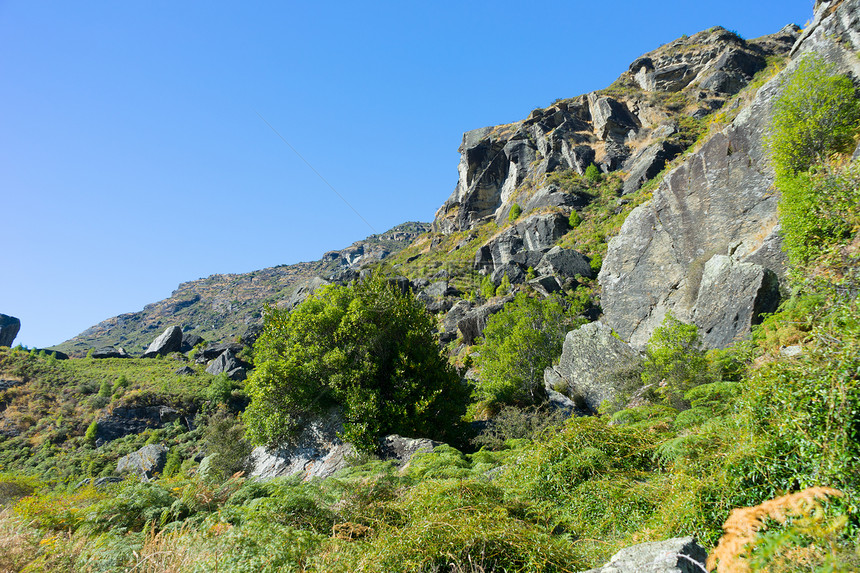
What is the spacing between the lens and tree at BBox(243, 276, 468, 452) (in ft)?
48.0

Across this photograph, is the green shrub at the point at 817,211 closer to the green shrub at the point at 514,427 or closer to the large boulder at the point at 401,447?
the green shrub at the point at 514,427

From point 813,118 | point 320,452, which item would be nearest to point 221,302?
point 320,452

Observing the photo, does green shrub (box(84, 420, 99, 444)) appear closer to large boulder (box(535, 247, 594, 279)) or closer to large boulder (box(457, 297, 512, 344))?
large boulder (box(457, 297, 512, 344))

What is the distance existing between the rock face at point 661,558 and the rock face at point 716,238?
14.8 metres

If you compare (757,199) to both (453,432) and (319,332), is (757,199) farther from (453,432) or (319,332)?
(319,332)

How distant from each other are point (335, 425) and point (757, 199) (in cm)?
1944

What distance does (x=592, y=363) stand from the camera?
1994 centimetres

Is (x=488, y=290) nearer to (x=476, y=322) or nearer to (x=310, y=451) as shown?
(x=476, y=322)

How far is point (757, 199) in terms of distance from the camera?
58.1ft

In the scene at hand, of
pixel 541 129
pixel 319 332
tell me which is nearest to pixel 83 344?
pixel 541 129

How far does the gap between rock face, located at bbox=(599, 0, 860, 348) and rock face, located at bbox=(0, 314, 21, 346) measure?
98581 mm

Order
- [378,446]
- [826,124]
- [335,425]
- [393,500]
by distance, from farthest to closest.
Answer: [826,124] → [335,425] → [378,446] → [393,500]

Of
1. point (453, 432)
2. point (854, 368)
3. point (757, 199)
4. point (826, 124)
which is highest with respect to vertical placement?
point (826, 124)

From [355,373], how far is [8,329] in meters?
94.9
